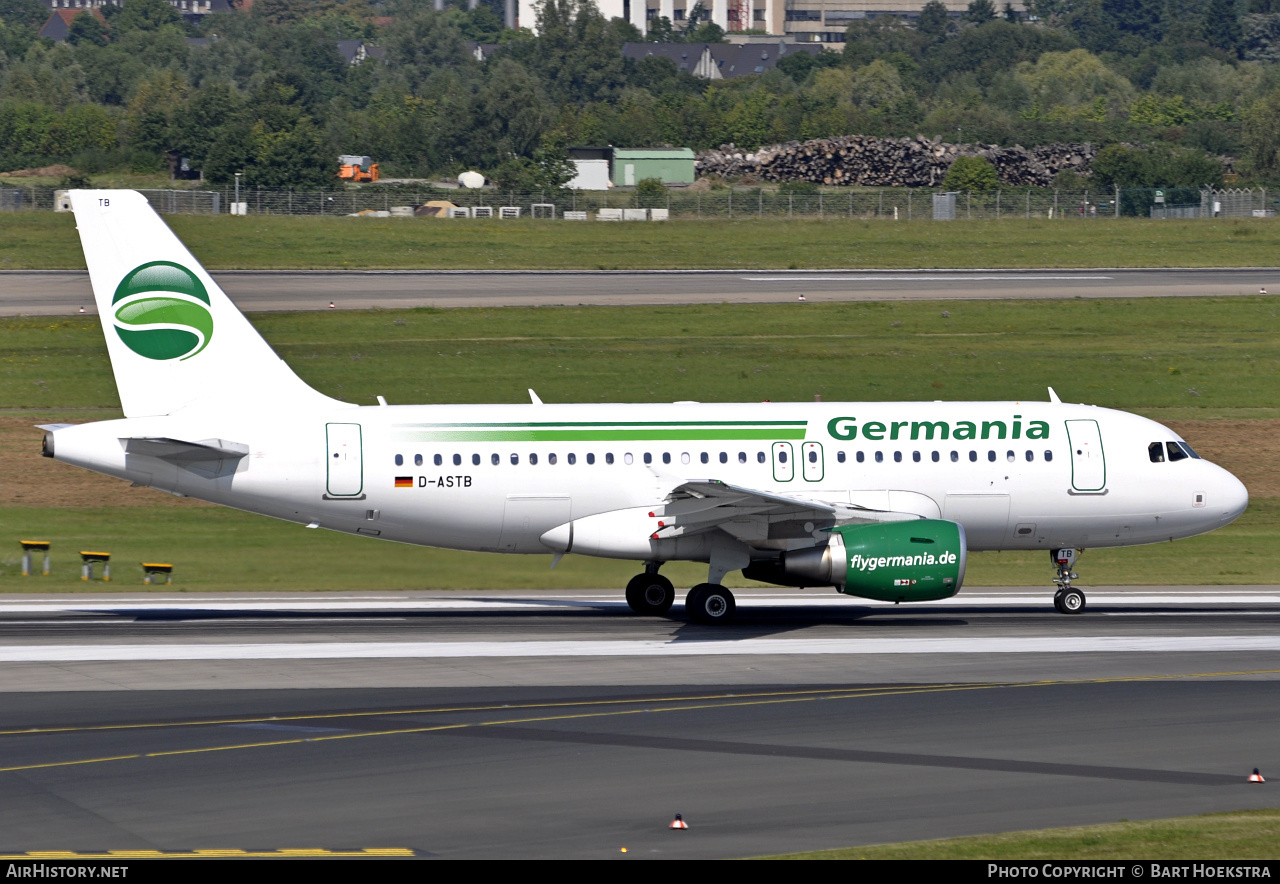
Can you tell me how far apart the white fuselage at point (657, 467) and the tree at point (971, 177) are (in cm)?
11362

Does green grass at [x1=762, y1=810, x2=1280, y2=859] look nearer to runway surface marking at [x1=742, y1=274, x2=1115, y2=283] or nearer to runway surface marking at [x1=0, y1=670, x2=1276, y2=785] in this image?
runway surface marking at [x1=0, y1=670, x2=1276, y2=785]

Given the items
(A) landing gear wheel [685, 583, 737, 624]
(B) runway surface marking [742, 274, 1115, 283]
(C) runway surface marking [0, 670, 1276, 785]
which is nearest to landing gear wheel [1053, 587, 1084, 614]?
(A) landing gear wheel [685, 583, 737, 624]

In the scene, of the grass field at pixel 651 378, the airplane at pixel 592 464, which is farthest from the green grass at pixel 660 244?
the airplane at pixel 592 464

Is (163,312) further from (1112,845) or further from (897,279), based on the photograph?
(897,279)

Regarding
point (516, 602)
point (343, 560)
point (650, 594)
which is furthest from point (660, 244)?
point (650, 594)

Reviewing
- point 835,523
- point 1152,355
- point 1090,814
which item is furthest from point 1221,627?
point 1152,355

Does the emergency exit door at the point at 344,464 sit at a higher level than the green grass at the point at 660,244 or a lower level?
lower

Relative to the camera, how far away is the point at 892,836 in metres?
19.1

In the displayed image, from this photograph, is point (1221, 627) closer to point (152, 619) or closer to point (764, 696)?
point (764, 696)

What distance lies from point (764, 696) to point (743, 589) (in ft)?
47.9

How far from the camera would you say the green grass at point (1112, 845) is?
1817 cm

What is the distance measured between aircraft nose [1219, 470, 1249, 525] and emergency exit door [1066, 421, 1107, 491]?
2.92 m

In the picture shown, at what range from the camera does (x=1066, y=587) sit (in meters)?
37.0

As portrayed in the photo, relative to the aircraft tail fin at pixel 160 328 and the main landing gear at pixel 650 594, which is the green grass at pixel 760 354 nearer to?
the main landing gear at pixel 650 594
